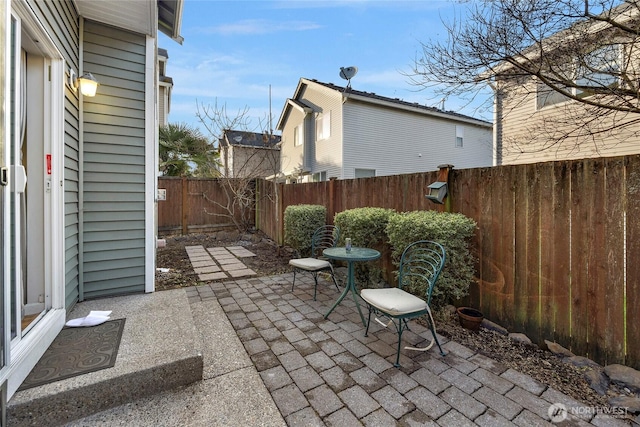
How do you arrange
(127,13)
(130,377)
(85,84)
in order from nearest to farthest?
1. (130,377)
2. (85,84)
3. (127,13)

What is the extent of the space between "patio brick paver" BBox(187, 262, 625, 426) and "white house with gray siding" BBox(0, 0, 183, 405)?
1485 mm

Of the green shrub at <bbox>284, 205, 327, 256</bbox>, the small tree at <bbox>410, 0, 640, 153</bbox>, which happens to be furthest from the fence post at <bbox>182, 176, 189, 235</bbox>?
the small tree at <bbox>410, 0, 640, 153</bbox>

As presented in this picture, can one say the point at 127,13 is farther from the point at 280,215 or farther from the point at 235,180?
the point at 235,180

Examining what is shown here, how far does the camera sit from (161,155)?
1098 cm

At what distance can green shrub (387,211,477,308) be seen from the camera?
9.04 ft

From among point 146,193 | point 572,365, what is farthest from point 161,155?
point 572,365

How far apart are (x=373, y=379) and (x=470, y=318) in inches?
50.4

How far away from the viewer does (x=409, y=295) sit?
247cm

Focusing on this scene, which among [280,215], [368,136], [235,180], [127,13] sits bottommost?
[280,215]

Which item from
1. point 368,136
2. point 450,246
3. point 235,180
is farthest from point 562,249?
point 368,136

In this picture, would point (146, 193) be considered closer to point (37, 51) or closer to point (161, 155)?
point (37, 51)

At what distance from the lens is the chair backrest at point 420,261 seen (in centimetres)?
269

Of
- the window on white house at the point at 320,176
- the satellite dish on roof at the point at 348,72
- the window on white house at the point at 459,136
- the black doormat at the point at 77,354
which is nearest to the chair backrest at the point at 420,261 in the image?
the black doormat at the point at 77,354

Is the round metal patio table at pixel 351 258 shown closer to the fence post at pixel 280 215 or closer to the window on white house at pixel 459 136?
the fence post at pixel 280 215
